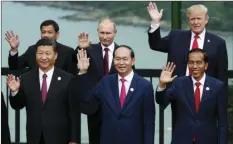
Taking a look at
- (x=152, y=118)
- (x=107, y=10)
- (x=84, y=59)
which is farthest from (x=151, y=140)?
(x=107, y=10)

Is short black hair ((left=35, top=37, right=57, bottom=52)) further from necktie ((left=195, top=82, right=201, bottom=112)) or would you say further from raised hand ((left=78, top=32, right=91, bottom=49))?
necktie ((left=195, top=82, right=201, bottom=112))

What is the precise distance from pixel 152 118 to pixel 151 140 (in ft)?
0.67

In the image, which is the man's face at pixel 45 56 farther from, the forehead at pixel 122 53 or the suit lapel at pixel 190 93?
the suit lapel at pixel 190 93

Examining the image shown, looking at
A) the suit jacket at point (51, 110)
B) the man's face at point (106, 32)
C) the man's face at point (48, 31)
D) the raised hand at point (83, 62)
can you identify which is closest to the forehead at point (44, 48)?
the suit jacket at point (51, 110)

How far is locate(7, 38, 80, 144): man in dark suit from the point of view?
1082cm

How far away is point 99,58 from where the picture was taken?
36.6 feet

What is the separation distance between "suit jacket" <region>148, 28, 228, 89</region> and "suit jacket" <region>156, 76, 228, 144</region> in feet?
1.11

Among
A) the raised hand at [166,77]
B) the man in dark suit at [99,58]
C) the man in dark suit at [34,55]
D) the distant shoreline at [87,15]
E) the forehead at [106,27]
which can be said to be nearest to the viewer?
the raised hand at [166,77]

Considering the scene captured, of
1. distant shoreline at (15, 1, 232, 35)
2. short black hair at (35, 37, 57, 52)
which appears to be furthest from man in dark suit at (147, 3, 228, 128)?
distant shoreline at (15, 1, 232, 35)

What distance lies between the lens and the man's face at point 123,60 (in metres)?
10.5

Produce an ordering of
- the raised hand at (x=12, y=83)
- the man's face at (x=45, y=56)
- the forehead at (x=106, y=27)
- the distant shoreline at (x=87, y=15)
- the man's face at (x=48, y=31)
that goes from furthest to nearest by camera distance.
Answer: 1. the distant shoreline at (x=87, y=15)
2. the man's face at (x=48, y=31)
3. the forehead at (x=106, y=27)
4. the man's face at (x=45, y=56)
5. the raised hand at (x=12, y=83)

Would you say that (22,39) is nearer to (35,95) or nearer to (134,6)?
(134,6)

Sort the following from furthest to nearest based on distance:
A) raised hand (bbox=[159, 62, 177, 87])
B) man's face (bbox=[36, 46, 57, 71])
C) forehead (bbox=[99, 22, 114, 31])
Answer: forehead (bbox=[99, 22, 114, 31])
man's face (bbox=[36, 46, 57, 71])
raised hand (bbox=[159, 62, 177, 87])

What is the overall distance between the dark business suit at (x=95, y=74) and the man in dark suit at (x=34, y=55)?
0.38 meters
